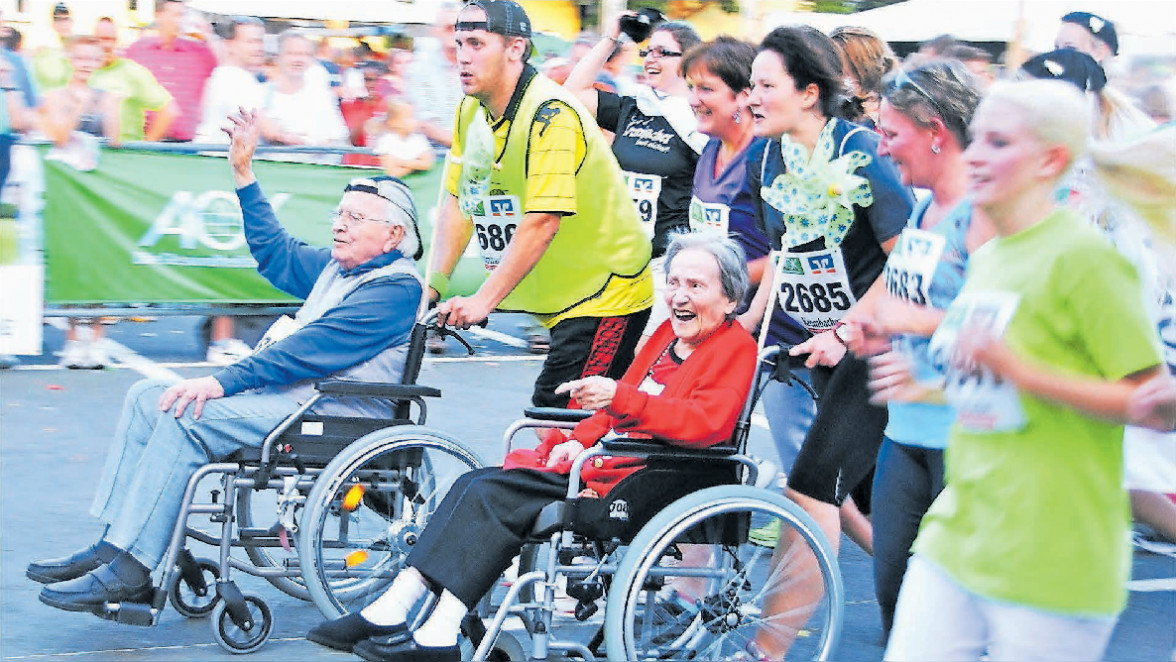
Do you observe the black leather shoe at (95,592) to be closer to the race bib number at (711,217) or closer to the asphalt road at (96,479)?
the asphalt road at (96,479)

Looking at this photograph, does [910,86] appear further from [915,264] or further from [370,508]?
[370,508]

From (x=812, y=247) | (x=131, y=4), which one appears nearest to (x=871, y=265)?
(x=812, y=247)

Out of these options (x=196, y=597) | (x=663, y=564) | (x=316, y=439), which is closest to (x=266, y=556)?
(x=196, y=597)

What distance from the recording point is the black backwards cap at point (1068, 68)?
21.3 ft

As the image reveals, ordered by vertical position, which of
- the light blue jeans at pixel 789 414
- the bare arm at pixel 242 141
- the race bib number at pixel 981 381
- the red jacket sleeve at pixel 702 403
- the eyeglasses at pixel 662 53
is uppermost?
the race bib number at pixel 981 381

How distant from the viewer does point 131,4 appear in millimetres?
22516

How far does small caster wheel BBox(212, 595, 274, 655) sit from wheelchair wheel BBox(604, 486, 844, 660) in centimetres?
124

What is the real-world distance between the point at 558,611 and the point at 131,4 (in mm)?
19387

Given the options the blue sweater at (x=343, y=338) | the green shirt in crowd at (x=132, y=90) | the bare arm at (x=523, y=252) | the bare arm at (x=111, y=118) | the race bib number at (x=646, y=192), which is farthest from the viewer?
the green shirt in crowd at (x=132, y=90)

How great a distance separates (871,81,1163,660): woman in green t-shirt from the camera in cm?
277

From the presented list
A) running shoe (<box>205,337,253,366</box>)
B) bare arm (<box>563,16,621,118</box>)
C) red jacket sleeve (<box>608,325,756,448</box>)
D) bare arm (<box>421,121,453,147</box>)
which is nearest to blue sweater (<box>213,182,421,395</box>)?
red jacket sleeve (<box>608,325,756,448</box>)

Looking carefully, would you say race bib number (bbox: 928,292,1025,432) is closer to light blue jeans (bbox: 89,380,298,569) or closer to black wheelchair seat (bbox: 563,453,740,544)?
black wheelchair seat (bbox: 563,453,740,544)

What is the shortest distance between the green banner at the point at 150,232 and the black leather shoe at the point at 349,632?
593cm

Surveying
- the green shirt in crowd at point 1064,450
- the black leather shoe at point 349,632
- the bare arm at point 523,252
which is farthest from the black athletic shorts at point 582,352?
the green shirt in crowd at point 1064,450
